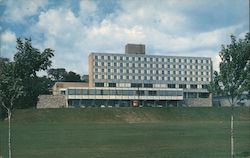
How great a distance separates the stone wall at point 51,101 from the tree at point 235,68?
114m

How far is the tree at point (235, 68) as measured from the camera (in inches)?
872

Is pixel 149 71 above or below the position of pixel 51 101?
above

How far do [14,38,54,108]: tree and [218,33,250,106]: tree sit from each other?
29.1 ft

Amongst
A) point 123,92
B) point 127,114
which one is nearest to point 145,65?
point 123,92

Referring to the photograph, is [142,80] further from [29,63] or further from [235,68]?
[29,63]

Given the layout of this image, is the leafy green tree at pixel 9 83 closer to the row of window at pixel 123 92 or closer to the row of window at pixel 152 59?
the row of window at pixel 123 92

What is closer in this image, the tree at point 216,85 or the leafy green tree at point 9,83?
the leafy green tree at point 9,83

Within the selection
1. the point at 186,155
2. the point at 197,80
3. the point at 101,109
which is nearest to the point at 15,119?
the point at 101,109

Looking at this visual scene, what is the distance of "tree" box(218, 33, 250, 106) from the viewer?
2214 cm

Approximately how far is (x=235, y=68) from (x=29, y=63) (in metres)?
10.4

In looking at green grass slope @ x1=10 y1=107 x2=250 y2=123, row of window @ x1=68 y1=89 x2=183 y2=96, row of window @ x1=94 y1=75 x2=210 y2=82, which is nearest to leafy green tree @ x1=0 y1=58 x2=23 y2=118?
green grass slope @ x1=10 y1=107 x2=250 y2=123

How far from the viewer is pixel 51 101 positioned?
139m

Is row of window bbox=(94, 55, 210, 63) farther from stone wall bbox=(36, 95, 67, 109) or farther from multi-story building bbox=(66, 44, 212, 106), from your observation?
stone wall bbox=(36, 95, 67, 109)

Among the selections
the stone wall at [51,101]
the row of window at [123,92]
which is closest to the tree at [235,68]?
the stone wall at [51,101]
